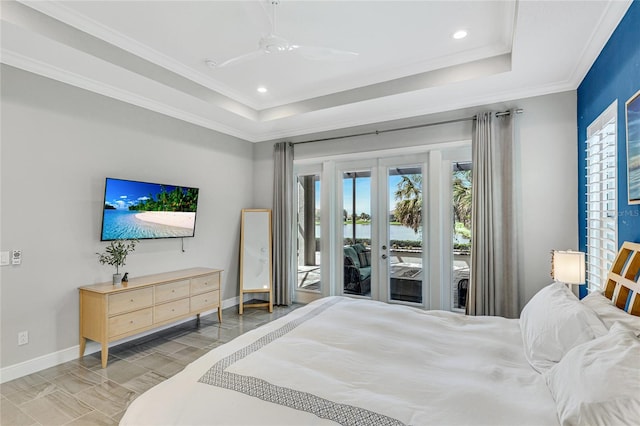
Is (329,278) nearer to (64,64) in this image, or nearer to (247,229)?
(247,229)

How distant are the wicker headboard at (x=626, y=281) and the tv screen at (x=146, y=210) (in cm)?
424

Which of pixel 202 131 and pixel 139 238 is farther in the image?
pixel 202 131

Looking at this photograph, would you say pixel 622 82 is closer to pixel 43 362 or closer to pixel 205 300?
pixel 205 300

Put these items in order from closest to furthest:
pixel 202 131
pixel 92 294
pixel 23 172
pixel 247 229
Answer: pixel 23 172
pixel 92 294
pixel 202 131
pixel 247 229

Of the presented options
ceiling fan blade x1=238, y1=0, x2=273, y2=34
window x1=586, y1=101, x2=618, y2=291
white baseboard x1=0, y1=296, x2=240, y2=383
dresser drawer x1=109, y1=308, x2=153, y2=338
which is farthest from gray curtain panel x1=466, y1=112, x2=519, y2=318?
white baseboard x1=0, y1=296, x2=240, y2=383

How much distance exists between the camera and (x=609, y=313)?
1644 millimetres

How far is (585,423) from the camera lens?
1.01 meters

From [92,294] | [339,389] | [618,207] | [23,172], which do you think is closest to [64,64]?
[23,172]

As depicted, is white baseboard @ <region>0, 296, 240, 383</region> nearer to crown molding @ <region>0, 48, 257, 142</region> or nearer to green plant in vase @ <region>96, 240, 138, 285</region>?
green plant in vase @ <region>96, 240, 138, 285</region>

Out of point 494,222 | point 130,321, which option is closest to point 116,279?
point 130,321

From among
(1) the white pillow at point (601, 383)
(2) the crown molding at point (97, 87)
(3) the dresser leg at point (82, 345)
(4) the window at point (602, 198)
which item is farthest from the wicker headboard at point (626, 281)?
(2) the crown molding at point (97, 87)

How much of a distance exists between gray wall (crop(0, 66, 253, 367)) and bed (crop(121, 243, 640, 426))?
2.35 m

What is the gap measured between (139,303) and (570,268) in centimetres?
410

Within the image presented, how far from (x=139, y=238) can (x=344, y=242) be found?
2.73 meters
